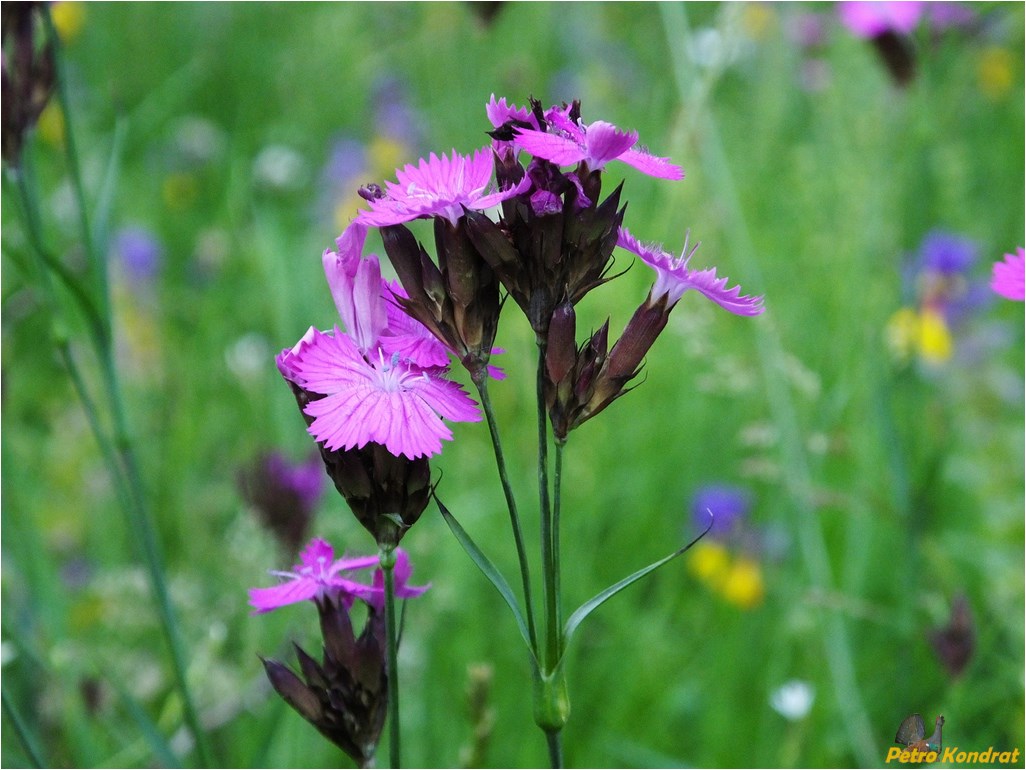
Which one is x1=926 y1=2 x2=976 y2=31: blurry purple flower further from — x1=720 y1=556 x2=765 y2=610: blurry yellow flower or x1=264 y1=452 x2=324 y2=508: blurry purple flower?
x1=264 y1=452 x2=324 y2=508: blurry purple flower

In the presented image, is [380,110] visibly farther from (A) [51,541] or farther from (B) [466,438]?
(A) [51,541]

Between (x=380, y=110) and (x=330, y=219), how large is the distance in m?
0.76

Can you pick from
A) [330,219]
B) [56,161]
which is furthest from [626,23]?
[56,161]

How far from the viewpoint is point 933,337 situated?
7.57ft

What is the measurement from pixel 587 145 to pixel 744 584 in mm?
1450

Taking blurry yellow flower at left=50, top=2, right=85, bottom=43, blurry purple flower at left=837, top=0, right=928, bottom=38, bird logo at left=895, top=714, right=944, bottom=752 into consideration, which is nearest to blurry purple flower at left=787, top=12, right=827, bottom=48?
blurry purple flower at left=837, top=0, right=928, bottom=38

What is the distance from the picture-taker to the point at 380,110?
165 inches

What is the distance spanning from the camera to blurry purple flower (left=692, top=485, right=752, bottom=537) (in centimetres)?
212

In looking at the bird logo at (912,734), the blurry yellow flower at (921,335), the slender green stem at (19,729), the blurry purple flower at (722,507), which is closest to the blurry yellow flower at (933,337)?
the blurry yellow flower at (921,335)

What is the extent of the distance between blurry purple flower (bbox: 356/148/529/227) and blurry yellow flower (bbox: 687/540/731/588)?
1.46m

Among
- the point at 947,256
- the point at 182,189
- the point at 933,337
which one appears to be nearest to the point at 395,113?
the point at 182,189

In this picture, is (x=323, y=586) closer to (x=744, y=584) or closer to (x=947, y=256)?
(x=744, y=584)

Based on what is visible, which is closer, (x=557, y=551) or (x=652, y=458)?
(x=557, y=551)

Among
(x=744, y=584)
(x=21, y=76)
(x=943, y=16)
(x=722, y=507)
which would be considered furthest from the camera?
(x=943, y=16)
